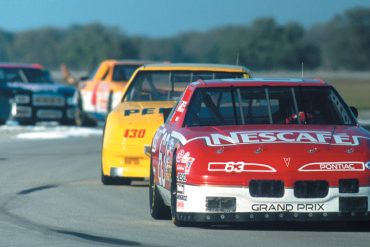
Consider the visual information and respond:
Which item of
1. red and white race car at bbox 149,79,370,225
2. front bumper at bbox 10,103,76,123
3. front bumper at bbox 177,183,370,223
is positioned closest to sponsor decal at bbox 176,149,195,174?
red and white race car at bbox 149,79,370,225

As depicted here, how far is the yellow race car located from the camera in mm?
13328

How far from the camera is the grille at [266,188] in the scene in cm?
928

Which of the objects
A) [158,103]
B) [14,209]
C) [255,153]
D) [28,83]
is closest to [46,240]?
[255,153]

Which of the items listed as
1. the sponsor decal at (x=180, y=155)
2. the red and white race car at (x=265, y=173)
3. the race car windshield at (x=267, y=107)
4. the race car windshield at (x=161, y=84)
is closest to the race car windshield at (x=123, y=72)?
the race car windshield at (x=161, y=84)

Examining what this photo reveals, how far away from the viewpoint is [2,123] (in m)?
26.4

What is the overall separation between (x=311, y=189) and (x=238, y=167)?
22.6 inches

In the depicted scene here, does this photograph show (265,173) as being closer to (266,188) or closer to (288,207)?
(266,188)

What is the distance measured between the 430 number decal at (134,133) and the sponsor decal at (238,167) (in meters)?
3.97

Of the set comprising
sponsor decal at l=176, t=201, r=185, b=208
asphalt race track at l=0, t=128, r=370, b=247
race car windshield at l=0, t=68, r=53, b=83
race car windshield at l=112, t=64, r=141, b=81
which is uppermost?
sponsor decal at l=176, t=201, r=185, b=208

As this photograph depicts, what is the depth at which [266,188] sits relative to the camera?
9305mm

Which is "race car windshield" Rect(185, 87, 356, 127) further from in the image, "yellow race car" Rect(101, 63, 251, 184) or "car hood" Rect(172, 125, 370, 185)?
"yellow race car" Rect(101, 63, 251, 184)

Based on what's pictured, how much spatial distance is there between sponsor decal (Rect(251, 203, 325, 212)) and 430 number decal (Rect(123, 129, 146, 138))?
13.7 feet

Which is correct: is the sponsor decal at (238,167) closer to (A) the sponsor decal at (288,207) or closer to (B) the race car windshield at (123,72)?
(A) the sponsor decal at (288,207)

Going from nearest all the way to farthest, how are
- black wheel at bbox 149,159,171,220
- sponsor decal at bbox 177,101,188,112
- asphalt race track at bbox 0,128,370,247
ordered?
1. asphalt race track at bbox 0,128,370,247
2. black wheel at bbox 149,159,171,220
3. sponsor decal at bbox 177,101,188,112
